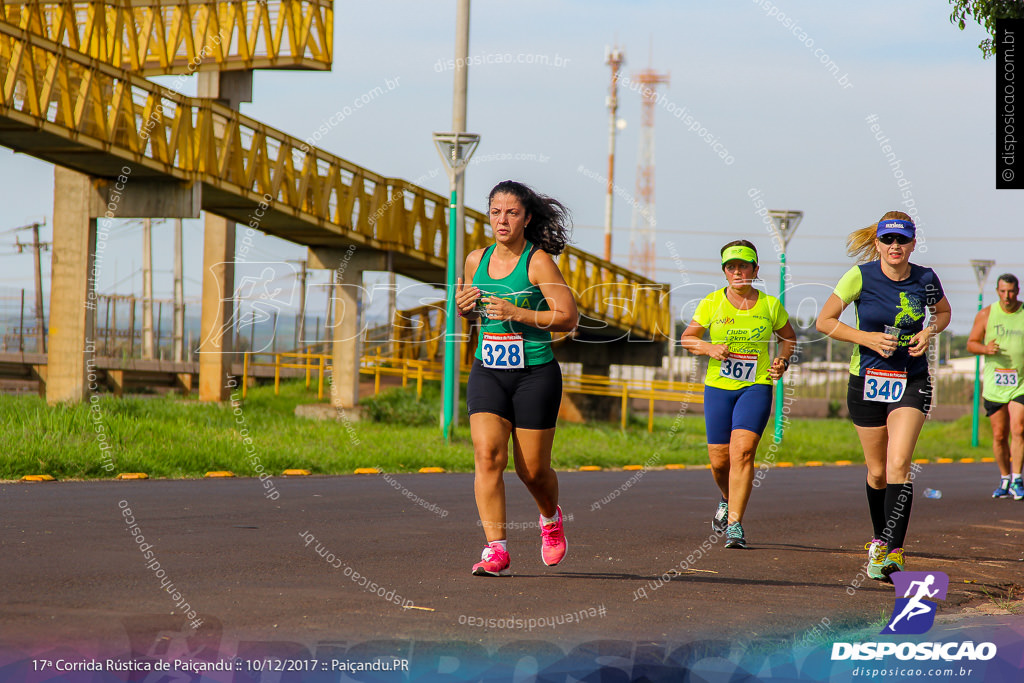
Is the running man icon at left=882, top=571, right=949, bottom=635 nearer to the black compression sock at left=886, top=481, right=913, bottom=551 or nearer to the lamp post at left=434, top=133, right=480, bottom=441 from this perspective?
the black compression sock at left=886, top=481, right=913, bottom=551

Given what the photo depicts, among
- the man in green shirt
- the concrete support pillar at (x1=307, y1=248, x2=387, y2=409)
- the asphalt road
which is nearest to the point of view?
the asphalt road

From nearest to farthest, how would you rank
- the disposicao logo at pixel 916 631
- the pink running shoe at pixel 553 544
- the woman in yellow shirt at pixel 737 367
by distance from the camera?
the disposicao logo at pixel 916 631
the pink running shoe at pixel 553 544
the woman in yellow shirt at pixel 737 367

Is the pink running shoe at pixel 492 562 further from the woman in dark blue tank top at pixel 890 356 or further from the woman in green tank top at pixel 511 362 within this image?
the woman in dark blue tank top at pixel 890 356

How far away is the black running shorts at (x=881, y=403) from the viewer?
755cm

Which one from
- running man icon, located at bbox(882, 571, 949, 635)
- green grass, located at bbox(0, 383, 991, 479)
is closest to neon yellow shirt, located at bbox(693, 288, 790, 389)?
running man icon, located at bbox(882, 571, 949, 635)

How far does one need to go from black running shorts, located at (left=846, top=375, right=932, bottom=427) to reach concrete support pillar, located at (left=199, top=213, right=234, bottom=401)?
20145 millimetres

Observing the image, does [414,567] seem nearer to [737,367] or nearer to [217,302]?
[737,367]

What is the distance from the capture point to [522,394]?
22.5ft

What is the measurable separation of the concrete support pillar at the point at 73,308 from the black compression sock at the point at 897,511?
14.6 metres

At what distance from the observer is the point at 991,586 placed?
288 inches

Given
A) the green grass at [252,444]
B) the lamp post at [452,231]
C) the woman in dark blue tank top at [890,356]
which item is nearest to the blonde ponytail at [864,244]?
the woman in dark blue tank top at [890,356]

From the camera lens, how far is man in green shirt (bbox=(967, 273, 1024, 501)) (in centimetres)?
1288

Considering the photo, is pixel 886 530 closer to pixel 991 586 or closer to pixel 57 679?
pixel 991 586

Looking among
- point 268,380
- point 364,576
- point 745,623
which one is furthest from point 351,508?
point 268,380
